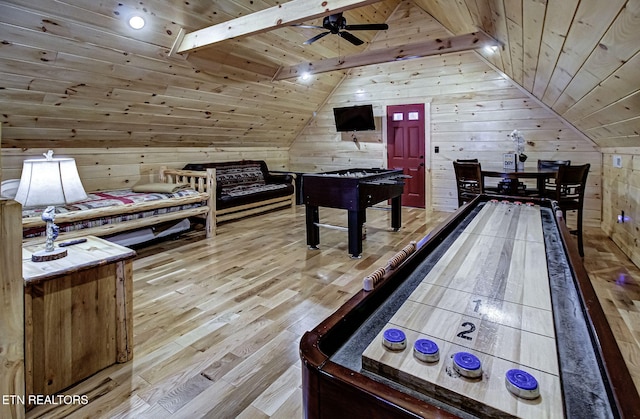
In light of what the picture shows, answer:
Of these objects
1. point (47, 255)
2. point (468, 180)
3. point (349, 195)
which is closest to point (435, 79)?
point (468, 180)

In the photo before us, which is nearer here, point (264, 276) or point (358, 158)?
point (264, 276)

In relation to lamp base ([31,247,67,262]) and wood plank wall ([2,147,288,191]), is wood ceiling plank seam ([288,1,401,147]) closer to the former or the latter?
wood plank wall ([2,147,288,191])

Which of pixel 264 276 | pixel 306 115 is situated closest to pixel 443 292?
pixel 264 276

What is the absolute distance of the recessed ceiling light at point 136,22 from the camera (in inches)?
126

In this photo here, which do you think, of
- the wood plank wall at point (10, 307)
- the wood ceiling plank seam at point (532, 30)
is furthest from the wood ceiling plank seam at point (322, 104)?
the wood plank wall at point (10, 307)

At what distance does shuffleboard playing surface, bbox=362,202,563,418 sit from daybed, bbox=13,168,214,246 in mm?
3414

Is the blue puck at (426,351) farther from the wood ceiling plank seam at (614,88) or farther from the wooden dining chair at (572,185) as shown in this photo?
the wooden dining chair at (572,185)

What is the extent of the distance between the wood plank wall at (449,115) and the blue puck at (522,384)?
5.54m

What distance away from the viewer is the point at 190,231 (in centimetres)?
507

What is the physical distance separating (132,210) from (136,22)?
6.06ft

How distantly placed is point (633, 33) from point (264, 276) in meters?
2.90

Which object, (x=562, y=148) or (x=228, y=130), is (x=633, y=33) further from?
(x=228, y=130)

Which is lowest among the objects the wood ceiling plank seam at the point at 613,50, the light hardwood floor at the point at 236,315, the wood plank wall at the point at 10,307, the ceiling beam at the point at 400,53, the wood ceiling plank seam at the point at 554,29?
the light hardwood floor at the point at 236,315

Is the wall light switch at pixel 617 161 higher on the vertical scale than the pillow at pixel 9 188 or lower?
higher
